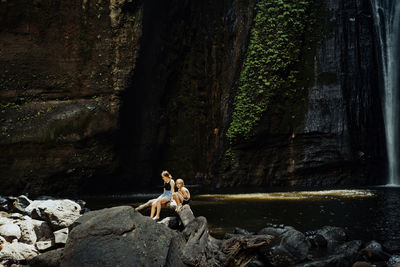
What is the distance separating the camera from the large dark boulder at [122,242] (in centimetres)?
451

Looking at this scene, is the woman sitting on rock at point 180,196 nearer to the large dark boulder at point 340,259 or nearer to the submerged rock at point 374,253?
the large dark boulder at point 340,259

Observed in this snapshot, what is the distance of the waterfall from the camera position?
17.8m

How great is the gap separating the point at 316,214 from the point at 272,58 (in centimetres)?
1081

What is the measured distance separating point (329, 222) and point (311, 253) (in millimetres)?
2151

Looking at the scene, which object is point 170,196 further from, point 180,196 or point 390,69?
point 390,69

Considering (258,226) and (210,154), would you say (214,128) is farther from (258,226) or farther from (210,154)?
(258,226)

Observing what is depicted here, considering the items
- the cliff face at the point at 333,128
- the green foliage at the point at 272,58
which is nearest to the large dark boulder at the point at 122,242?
the cliff face at the point at 333,128

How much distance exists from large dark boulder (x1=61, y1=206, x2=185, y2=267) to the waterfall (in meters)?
15.8

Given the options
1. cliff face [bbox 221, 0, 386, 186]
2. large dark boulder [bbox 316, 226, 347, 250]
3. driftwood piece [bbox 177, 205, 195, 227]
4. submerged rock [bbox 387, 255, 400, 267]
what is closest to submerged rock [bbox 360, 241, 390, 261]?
submerged rock [bbox 387, 255, 400, 267]

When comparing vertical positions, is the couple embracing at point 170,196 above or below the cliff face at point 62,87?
below

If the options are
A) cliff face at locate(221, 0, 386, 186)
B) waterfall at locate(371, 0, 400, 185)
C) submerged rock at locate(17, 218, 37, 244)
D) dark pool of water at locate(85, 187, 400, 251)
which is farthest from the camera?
waterfall at locate(371, 0, 400, 185)

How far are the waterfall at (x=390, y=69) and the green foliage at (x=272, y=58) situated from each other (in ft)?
11.3

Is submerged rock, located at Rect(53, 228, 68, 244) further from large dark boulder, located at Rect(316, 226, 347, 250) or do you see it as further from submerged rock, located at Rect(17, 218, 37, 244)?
large dark boulder, located at Rect(316, 226, 347, 250)

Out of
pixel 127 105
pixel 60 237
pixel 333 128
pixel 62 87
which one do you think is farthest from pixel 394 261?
pixel 62 87
